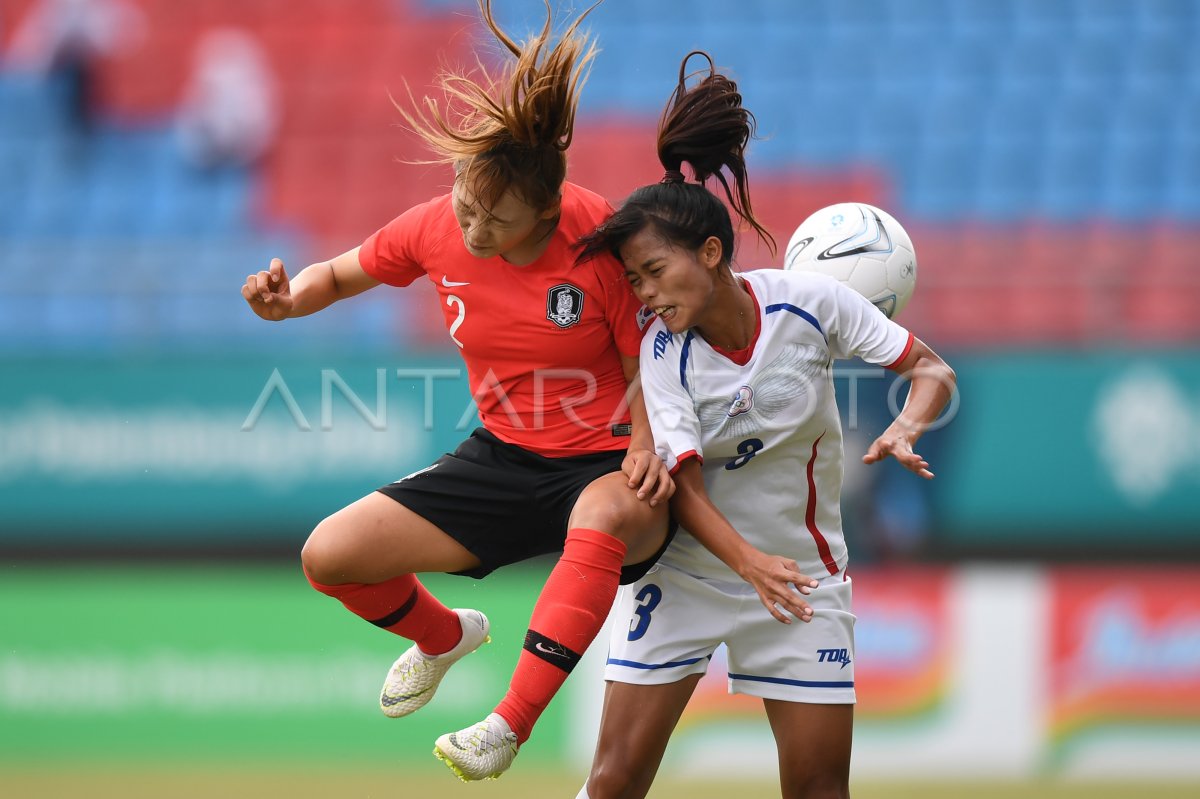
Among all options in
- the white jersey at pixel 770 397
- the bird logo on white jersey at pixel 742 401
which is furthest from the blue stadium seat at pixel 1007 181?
the bird logo on white jersey at pixel 742 401

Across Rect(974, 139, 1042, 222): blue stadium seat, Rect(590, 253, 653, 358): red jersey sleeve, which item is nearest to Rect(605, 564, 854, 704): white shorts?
Rect(590, 253, 653, 358): red jersey sleeve

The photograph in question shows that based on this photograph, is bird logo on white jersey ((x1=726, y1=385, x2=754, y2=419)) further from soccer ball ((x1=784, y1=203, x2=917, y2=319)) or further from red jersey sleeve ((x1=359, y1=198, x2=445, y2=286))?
red jersey sleeve ((x1=359, y1=198, x2=445, y2=286))

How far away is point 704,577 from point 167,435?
3270mm

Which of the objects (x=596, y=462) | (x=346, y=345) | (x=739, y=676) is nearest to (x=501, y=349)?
(x=596, y=462)

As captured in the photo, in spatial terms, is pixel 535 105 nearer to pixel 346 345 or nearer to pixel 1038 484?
pixel 346 345

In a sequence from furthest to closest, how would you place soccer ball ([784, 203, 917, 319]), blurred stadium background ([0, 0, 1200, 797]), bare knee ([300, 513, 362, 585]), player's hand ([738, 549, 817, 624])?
blurred stadium background ([0, 0, 1200, 797])
soccer ball ([784, 203, 917, 319])
bare knee ([300, 513, 362, 585])
player's hand ([738, 549, 817, 624])

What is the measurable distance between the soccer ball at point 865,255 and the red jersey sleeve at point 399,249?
1.02 meters

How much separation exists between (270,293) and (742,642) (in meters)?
1.50

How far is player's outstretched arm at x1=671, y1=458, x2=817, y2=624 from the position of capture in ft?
10.9

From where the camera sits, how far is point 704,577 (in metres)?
3.74

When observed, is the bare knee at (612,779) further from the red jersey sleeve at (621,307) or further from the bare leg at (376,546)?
the red jersey sleeve at (621,307)

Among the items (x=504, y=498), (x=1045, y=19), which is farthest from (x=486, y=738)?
(x=1045, y=19)

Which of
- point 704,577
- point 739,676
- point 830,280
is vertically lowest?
point 739,676

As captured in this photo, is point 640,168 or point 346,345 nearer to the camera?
point 346,345
